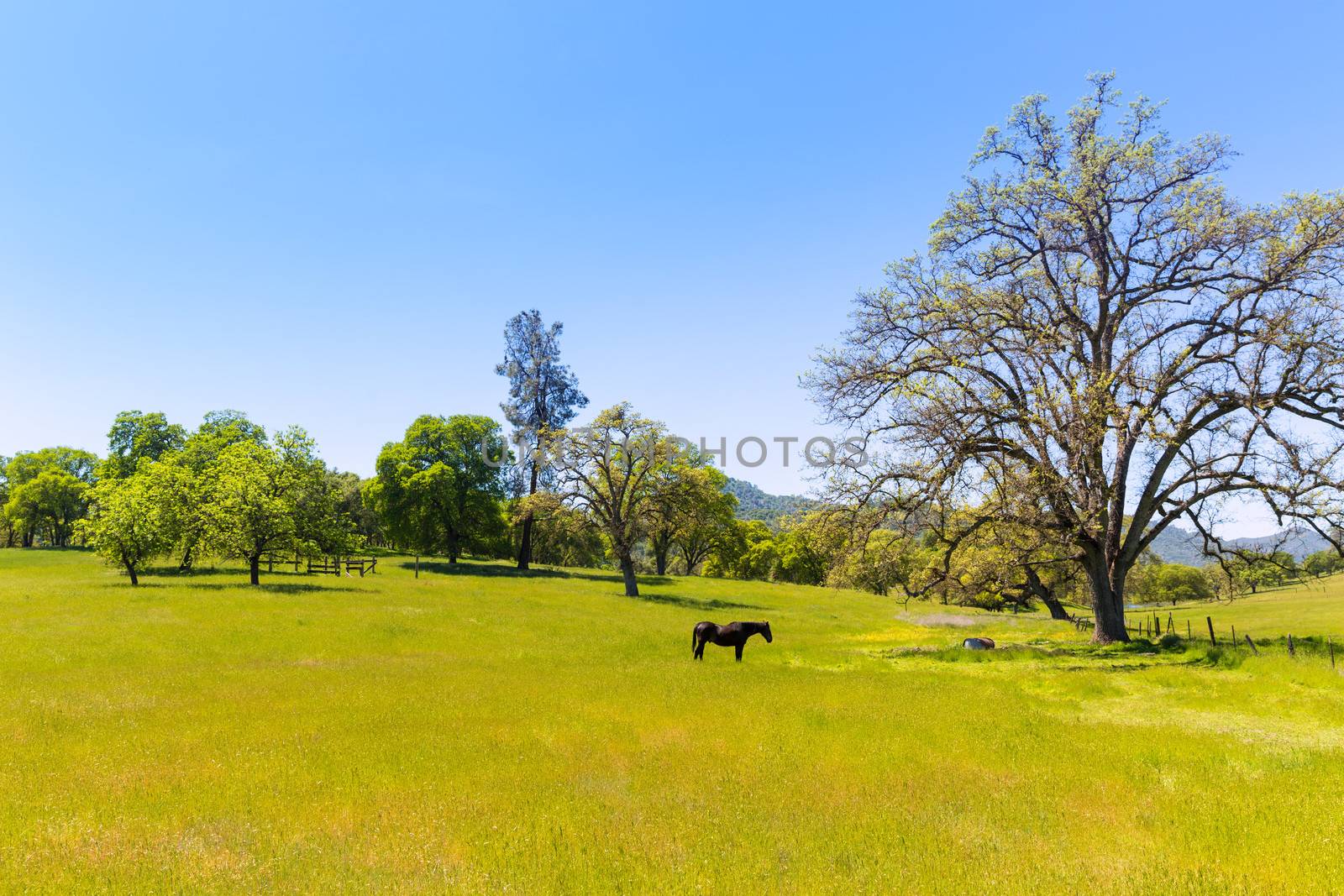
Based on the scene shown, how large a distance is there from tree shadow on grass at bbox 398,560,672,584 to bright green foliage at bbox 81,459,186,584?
18.1 meters

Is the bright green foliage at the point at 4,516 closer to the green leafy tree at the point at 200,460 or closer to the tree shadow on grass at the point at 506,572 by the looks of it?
the green leafy tree at the point at 200,460

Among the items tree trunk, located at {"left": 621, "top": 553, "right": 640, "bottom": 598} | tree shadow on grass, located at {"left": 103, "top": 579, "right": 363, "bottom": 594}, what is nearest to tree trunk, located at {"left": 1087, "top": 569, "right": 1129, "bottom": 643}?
tree trunk, located at {"left": 621, "top": 553, "right": 640, "bottom": 598}

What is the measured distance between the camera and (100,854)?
7660 mm

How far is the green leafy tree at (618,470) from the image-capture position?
153ft

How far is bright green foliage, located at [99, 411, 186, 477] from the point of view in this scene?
7181 cm

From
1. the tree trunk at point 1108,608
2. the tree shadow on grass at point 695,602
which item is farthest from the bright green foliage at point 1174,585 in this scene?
the tree trunk at point 1108,608

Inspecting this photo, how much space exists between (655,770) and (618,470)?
125ft

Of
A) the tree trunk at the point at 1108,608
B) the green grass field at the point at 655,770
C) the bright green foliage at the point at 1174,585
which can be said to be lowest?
the bright green foliage at the point at 1174,585

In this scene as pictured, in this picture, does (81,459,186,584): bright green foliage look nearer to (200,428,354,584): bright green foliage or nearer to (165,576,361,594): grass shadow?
(200,428,354,584): bright green foliage

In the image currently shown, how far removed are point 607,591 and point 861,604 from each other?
20.5 meters

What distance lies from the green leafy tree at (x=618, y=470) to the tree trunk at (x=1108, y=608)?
27.6m

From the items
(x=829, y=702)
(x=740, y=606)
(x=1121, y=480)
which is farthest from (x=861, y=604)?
(x=829, y=702)

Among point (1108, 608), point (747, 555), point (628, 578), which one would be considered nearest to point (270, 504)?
point (628, 578)

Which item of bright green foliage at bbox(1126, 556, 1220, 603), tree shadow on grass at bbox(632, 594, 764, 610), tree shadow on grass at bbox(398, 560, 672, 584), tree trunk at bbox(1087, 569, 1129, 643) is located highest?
tree trunk at bbox(1087, 569, 1129, 643)
